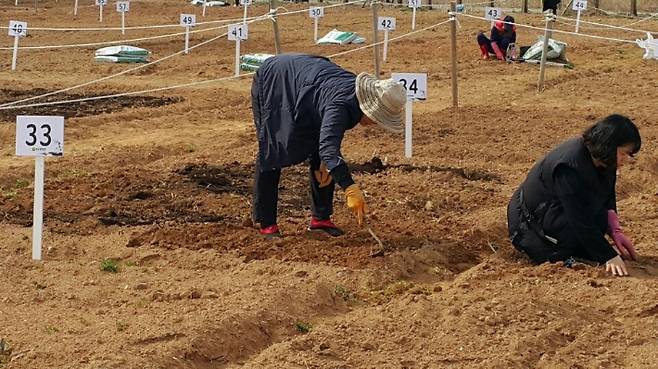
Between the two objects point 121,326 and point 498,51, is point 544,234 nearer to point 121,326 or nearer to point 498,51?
point 121,326

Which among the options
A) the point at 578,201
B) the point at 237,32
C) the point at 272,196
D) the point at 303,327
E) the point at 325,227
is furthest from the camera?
the point at 237,32

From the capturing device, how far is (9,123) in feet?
47.4

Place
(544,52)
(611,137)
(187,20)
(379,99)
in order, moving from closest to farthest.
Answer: (611,137), (379,99), (544,52), (187,20)

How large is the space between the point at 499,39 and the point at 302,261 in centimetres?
1517

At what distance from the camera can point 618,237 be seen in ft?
24.3

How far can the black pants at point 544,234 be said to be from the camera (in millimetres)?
7230

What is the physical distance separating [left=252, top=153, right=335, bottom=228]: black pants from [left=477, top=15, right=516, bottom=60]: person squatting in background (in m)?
14.1

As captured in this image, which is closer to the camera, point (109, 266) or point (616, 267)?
point (616, 267)

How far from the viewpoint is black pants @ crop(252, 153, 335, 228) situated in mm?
8109

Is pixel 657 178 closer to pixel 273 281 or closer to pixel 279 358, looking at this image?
pixel 273 281

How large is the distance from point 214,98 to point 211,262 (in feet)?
32.9

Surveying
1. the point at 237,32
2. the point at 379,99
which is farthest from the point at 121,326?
the point at 237,32

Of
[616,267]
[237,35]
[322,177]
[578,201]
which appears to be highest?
[237,35]

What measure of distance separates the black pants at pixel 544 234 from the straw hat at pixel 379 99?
1088mm
